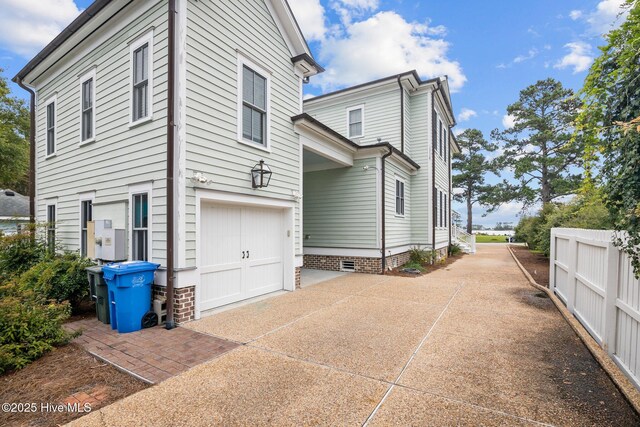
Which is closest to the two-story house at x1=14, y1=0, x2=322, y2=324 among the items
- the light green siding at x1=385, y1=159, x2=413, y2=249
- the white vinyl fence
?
the light green siding at x1=385, y1=159, x2=413, y2=249

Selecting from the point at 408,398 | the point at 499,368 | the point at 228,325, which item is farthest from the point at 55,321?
the point at 499,368

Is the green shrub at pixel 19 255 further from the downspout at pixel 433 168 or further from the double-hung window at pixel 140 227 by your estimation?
the downspout at pixel 433 168

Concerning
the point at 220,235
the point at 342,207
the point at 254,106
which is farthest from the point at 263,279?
the point at 342,207

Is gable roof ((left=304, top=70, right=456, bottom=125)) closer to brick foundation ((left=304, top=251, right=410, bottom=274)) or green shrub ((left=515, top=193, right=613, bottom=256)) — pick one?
green shrub ((left=515, top=193, right=613, bottom=256))

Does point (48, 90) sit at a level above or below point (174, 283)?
above

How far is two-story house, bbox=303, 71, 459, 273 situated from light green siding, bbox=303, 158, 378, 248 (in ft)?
0.11

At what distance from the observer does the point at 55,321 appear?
4238 millimetres

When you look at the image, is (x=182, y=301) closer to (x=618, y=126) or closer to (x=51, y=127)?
(x=618, y=126)

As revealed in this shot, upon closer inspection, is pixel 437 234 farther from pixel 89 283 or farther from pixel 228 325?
pixel 89 283

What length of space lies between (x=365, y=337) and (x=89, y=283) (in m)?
4.93

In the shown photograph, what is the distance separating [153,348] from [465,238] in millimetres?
20746

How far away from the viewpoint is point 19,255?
7.38 m

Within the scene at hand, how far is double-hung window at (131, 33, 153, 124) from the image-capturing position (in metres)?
5.65

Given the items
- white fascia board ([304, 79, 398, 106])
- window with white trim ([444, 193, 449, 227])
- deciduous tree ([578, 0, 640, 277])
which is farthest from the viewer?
window with white trim ([444, 193, 449, 227])
